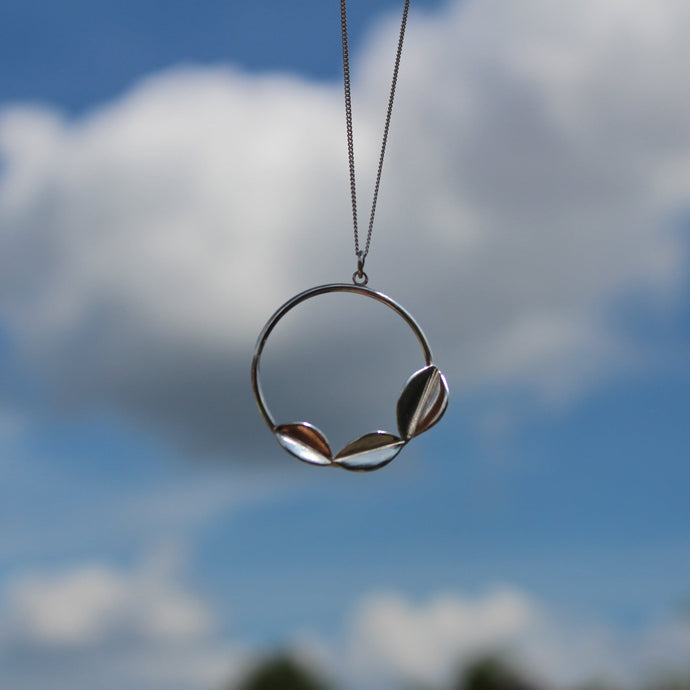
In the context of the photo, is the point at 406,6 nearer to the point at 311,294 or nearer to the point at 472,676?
the point at 311,294

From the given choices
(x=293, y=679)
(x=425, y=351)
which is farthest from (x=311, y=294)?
(x=293, y=679)

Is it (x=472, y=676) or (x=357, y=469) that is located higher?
(x=472, y=676)

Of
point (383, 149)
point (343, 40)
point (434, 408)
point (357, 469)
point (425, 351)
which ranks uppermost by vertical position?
point (343, 40)

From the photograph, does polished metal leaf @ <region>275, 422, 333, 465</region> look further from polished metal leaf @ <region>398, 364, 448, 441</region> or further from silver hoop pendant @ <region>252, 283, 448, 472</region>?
polished metal leaf @ <region>398, 364, 448, 441</region>

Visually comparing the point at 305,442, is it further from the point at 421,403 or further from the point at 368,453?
the point at 421,403

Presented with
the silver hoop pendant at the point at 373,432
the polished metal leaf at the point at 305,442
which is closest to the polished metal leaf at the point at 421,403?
the silver hoop pendant at the point at 373,432

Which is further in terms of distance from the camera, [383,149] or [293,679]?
[293,679]
